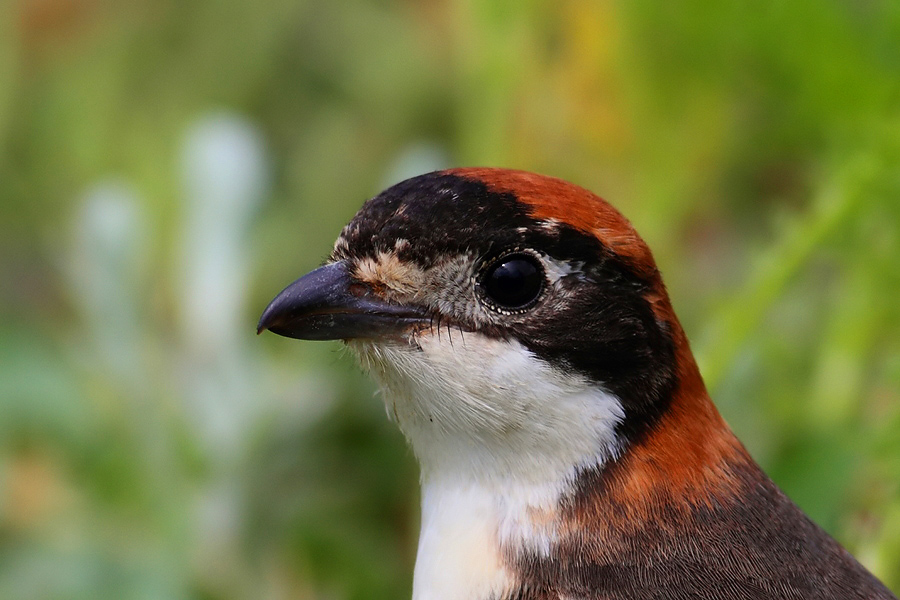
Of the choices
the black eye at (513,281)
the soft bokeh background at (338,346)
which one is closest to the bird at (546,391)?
the black eye at (513,281)

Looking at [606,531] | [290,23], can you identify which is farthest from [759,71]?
[290,23]

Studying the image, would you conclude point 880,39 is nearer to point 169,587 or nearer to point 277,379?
point 277,379

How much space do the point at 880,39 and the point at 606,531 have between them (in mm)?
1491

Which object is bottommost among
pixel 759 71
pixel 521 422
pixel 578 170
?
pixel 521 422

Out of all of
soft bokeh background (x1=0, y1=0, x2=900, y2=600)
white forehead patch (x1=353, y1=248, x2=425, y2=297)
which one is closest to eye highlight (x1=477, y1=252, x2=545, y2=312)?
white forehead patch (x1=353, y1=248, x2=425, y2=297)

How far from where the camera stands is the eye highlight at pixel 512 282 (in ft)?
6.64

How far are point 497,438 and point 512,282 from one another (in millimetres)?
270

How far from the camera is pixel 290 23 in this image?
5.28 m

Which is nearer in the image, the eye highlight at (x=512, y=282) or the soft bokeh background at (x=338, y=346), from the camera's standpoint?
the eye highlight at (x=512, y=282)

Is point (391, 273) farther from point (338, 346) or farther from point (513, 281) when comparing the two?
point (338, 346)

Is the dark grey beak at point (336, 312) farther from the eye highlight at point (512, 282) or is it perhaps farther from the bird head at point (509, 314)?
the eye highlight at point (512, 282)

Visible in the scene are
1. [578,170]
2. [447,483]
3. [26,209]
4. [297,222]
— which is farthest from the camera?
[26,209]

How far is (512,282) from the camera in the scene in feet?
6.66

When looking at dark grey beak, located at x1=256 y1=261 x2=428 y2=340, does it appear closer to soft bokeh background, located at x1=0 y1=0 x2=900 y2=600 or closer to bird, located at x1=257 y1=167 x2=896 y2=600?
bird, located at x1=257 y1=167 x2=896 y2=600
